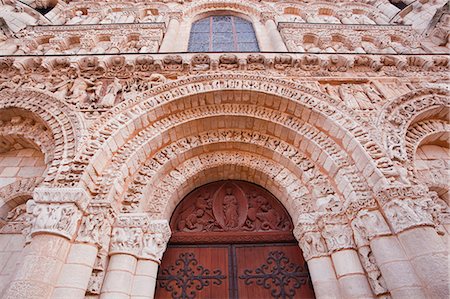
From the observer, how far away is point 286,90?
5098 millimetres

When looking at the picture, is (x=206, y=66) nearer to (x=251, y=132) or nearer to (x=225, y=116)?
(x=225, y=116)

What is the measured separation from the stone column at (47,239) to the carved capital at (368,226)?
394 centimetres

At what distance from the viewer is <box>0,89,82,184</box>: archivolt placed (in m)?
3.86

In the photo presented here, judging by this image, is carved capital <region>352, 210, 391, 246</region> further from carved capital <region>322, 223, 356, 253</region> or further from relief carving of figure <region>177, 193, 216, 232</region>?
relief carving of figure <region>177, 193, 216, 232</region>

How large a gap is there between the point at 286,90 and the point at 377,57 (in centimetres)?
273

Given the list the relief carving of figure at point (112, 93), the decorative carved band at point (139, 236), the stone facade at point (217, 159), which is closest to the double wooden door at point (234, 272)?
the stone facade at point (217, 159)

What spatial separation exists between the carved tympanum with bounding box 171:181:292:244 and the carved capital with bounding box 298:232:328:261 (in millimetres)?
670

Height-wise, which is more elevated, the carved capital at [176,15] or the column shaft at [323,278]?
the carved capital at [176,15]

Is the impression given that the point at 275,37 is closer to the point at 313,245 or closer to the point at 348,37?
the point at 348,37

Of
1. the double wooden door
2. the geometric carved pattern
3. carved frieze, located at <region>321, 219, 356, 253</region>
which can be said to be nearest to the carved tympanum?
the double wooden door

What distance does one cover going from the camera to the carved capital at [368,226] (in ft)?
11.2

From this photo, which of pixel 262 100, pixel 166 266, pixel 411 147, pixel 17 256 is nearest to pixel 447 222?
pixel 411 147

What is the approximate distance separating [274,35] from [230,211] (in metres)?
6.33

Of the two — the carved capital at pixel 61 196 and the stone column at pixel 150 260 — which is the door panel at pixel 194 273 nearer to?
the stone column at pixel 150 260
